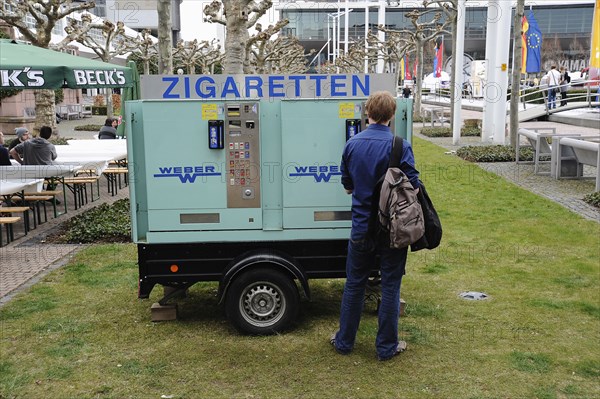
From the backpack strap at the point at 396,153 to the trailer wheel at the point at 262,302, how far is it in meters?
1.37

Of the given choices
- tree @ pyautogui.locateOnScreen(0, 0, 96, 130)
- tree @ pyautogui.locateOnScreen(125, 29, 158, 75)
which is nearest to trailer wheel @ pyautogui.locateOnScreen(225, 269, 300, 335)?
tree @ pyautogui.locateOnScreen(0, 0, 96, 130)

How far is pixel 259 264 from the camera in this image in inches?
213

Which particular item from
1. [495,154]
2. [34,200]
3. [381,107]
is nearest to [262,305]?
[381,107]

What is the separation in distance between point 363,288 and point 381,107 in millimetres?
1378

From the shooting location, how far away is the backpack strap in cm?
474

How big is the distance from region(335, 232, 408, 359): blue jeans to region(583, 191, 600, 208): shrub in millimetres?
7396

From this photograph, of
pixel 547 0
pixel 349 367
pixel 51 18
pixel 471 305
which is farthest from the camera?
pixel 547 0

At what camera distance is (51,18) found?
67.2 ft

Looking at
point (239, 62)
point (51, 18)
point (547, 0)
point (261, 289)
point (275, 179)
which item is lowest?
point (261, 289)

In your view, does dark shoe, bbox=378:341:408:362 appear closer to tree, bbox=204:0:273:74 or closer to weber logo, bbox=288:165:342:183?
weber logo, bbox=288:165:342:183

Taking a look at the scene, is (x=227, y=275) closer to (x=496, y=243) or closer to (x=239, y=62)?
(x=496, y=243)

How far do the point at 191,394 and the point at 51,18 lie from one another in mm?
18807

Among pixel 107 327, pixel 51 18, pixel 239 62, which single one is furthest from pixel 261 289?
pixel 51 18

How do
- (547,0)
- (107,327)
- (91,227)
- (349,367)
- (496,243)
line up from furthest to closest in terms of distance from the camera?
(547,0) → (91,227) → (496,243) → (107,327) → (349,367)
